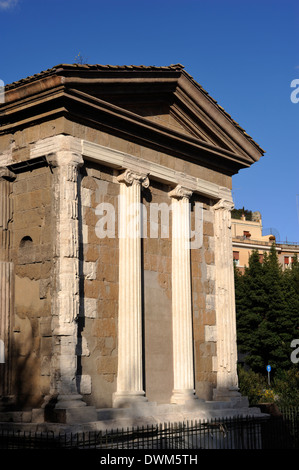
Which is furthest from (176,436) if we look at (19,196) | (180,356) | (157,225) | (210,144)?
(210,144)

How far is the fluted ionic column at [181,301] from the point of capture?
46.2ft

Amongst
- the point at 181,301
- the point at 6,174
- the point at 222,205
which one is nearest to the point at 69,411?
the point at 181,301

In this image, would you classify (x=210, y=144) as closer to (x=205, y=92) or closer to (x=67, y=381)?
(x=205, y=92)

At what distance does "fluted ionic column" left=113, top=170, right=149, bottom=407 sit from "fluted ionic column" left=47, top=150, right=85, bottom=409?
132 centimetres

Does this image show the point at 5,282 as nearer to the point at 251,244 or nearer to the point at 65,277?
the point at 65,277

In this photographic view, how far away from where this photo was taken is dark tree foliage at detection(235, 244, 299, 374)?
3859cm

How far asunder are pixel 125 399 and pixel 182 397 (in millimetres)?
1812

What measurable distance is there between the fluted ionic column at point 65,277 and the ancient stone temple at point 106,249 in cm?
2

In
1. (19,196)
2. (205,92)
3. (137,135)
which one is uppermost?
(205,92)

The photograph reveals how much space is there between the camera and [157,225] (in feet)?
47.1

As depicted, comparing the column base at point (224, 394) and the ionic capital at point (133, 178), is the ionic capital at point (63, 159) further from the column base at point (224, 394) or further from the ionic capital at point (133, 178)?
the column base at point (224, 394)

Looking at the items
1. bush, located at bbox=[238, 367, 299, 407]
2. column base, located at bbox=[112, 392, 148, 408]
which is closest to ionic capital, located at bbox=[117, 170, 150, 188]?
column base, located at bbox=[112, 392, 148, 408]

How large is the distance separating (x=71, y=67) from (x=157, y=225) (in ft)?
13.2

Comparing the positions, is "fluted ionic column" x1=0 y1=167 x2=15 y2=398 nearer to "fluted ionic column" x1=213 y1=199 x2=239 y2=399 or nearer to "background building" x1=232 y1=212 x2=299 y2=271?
"fluted ionic column" x1=213 y1=199 x2=239 y2=399
